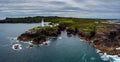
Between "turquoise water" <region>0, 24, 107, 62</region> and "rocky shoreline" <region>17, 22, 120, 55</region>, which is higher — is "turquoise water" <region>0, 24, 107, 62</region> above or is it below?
below

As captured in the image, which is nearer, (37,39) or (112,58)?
(112,58)

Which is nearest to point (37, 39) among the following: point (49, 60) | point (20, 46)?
point (20, 46)

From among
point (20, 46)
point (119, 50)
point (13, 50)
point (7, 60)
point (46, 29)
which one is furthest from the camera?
point (46, 29)

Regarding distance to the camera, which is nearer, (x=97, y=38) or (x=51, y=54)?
(x=51, y=54)

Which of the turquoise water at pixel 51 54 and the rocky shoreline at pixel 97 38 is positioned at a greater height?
the rocky shoreline at pixel 97 38

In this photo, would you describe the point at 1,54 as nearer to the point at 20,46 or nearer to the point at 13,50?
the point at 13,50

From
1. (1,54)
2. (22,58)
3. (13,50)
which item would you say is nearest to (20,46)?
(13,50)

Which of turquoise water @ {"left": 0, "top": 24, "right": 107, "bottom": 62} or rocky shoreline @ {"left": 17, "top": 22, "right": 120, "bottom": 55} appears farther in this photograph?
rocky shoreline @ {"left": 17, "top": 22, "right": 120, "bottom": 55}

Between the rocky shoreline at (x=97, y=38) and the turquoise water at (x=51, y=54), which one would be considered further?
the rocky shoreline at (x=97, y=38)

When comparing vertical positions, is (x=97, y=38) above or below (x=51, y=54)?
above

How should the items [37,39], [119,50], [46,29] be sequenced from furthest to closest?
[46,29] → [37,39] → [119,50]
